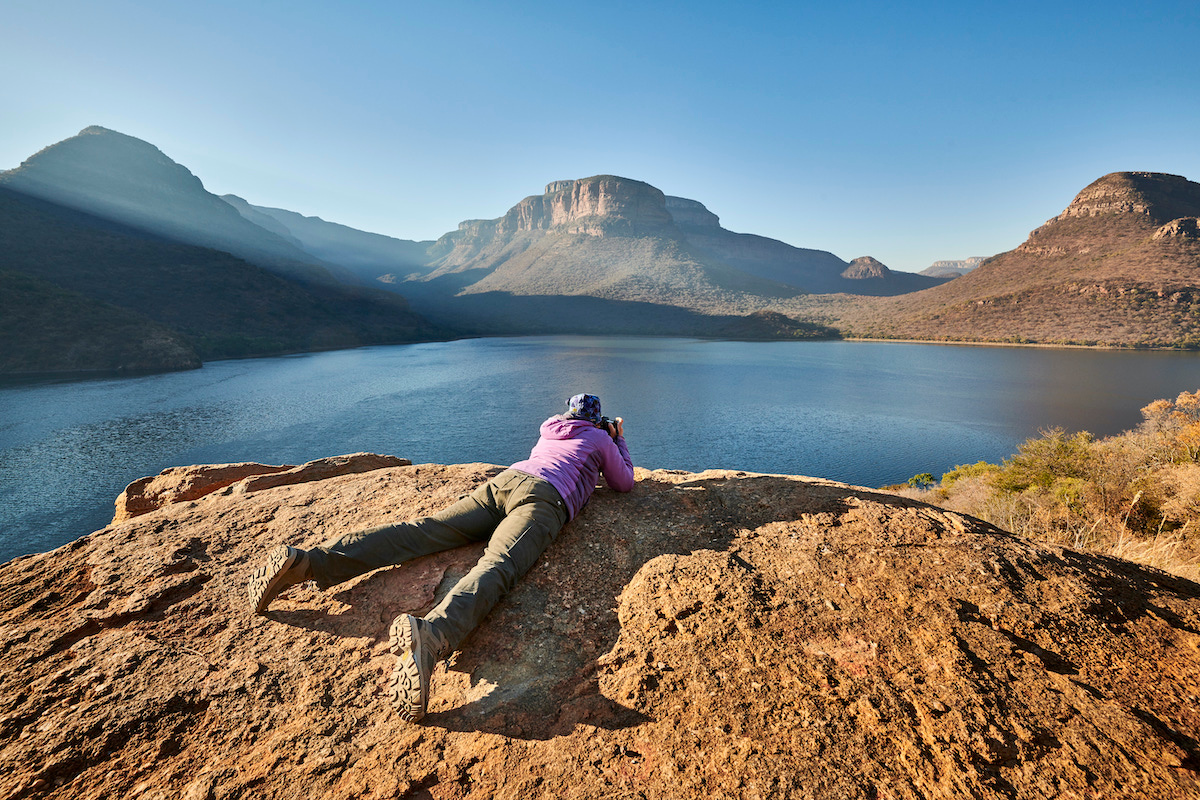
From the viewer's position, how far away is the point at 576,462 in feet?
12.0

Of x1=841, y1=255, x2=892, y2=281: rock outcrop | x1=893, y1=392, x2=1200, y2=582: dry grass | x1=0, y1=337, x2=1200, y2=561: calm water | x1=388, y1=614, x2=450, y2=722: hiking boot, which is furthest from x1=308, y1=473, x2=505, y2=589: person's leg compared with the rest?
x1=841, y1=255, x2=892, y2=281: rock outcrop

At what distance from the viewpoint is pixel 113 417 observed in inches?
1134

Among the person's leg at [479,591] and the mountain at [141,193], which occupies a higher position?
the mountain at [141,193]

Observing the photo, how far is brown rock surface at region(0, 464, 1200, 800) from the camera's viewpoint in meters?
1.81

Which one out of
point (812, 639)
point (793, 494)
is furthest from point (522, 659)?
point (793, 494)

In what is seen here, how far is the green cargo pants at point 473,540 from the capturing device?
2.47 meters

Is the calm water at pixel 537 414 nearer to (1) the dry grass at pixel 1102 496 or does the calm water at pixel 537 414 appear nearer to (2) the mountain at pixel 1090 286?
(1) the dry grass at pixel 1102 496

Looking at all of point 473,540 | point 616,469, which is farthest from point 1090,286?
point 473,540

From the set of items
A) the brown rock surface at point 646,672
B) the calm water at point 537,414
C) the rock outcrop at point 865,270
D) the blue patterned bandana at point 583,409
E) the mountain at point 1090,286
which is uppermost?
the rock outcrop at point 865,270

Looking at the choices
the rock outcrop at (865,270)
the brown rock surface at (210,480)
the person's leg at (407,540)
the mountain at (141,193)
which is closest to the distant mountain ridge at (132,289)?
the mountain at (141,193)

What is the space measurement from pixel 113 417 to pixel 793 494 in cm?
4109

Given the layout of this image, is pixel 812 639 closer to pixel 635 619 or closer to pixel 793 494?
pixel 635 619

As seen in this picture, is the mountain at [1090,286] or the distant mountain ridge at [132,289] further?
the mountain at [1090,286]

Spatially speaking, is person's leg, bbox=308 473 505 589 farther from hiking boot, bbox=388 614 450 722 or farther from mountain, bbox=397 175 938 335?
mountain, bbox=397 175 938 335
